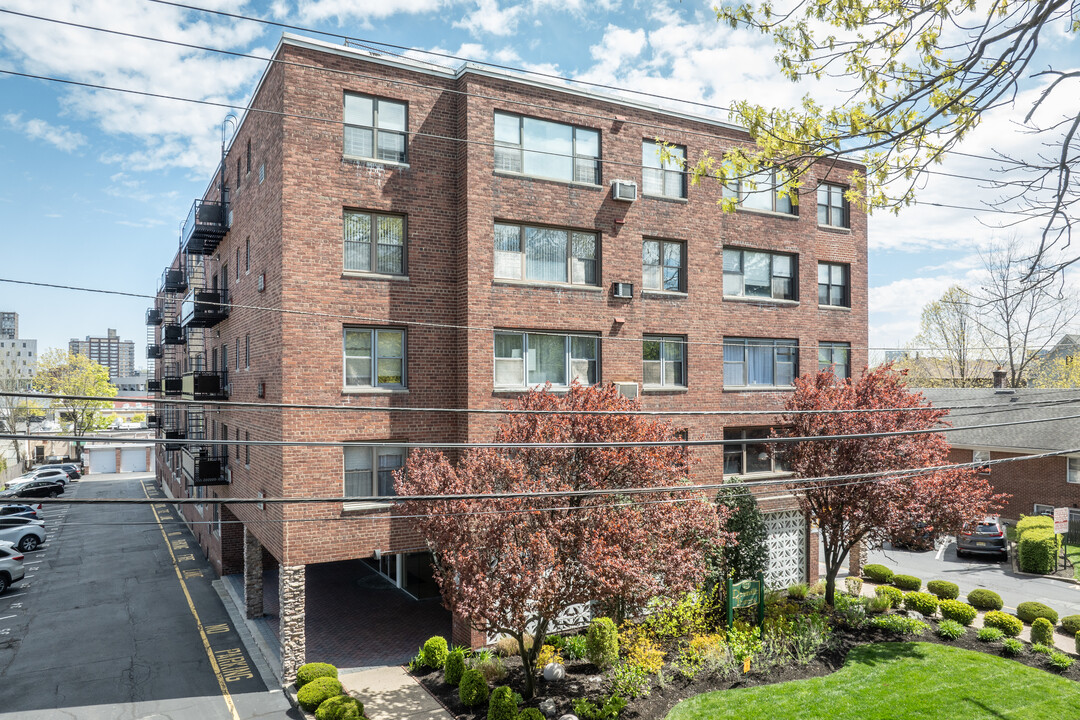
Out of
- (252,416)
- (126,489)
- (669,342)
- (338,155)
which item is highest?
(338,155)

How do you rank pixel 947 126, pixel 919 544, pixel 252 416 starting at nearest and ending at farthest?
pixel 947 126 < pixel 919 544 < pixel 252 416

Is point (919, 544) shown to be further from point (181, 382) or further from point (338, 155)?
point (181, 382)

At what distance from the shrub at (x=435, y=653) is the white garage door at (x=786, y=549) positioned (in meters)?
11.7

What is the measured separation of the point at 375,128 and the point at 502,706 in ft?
45.7

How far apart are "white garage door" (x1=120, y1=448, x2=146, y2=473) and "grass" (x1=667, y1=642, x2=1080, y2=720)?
228 ft

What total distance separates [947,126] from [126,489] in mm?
57441

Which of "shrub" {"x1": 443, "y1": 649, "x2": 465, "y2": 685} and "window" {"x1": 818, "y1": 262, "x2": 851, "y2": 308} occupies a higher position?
"window" {"x1": 818, "y1": 262, "x2": 851, "y2": 308}

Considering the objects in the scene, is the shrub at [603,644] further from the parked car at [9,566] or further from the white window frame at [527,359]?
the parked car at [9,566]

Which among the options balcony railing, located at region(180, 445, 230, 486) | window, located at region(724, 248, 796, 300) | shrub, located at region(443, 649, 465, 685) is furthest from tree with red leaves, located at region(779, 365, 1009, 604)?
balcony railing, located at region(180, 445, 230, 486)

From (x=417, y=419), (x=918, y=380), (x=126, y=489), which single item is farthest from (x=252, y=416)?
(x=918, y=380)

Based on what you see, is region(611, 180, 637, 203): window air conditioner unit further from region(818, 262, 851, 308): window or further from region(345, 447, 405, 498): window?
region(345, 447, 405, 498): window

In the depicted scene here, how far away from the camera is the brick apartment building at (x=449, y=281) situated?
16.5 m

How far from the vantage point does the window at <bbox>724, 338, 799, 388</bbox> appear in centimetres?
2245

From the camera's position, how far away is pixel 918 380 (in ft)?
160
